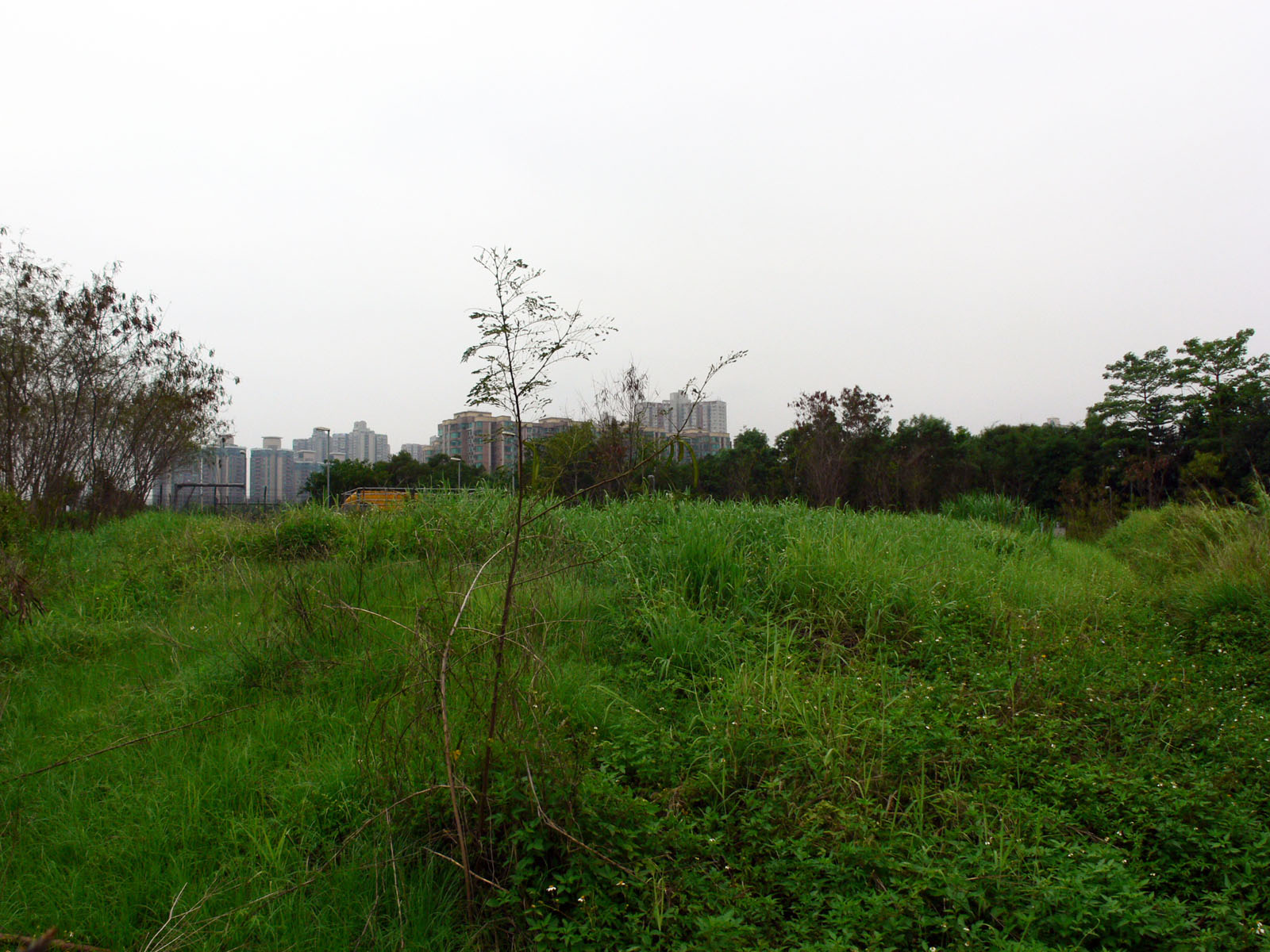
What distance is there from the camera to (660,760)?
293 centimetres

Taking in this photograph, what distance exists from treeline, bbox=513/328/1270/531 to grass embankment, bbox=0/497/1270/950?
5.48 meters

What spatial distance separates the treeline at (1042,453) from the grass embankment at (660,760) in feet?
18.0

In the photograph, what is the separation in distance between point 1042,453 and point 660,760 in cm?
2777

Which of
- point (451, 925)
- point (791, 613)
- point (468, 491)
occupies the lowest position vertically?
point (451, 925)

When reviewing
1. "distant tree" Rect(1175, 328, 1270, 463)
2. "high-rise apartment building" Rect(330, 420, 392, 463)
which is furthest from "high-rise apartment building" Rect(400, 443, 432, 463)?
"distant tree" Rect(1175, 328, 1270, 463)

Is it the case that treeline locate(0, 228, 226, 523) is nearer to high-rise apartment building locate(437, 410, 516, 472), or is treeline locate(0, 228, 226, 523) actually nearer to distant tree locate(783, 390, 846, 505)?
high-rise apartment building locate(437, 410, 516, 472)

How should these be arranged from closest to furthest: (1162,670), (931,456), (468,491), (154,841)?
(154,841) < (1162,670) < (468,491) < (931,456)

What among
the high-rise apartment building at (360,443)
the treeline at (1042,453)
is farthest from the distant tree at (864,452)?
the high-rise apartment building at (360,443)

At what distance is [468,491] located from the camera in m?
7.47

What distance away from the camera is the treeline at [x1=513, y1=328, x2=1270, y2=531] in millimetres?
17562

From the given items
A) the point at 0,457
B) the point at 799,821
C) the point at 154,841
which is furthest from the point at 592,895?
the point at 0,457

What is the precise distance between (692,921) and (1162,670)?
345 cm

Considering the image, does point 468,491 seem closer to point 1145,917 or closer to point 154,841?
point 154,841

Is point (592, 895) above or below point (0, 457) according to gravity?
below
